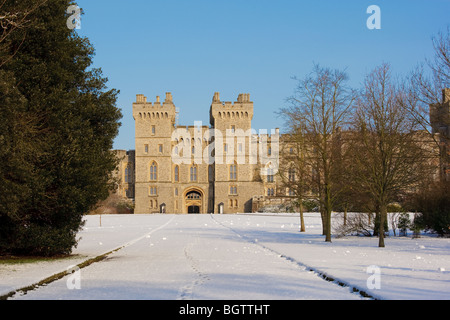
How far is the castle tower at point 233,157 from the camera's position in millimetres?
60250

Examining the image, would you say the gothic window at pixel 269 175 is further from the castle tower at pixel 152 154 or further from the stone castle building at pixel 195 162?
the castle tower at pixel 152 154

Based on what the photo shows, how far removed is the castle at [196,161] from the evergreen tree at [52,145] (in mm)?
45688

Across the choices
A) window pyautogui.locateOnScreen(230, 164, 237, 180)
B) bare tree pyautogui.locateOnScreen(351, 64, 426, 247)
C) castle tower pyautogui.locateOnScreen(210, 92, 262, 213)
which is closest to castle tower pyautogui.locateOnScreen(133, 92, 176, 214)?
castle tower pyautogui.locateOnScreen(210, 92, 262, 213)

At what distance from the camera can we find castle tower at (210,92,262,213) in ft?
198

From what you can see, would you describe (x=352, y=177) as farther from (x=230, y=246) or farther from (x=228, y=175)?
(x=228, y=175)

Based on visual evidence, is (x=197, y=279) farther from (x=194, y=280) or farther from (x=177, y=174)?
(x=177, y=174)

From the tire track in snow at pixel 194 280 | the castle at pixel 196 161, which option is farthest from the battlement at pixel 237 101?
the tire track in snow at pixel 194 280

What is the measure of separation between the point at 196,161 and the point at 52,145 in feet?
161

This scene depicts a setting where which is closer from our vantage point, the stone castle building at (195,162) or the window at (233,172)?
the stone castle building at (195,162)

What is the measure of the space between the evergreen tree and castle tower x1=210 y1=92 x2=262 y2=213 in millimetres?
45726

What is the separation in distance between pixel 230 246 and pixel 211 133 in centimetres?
4619

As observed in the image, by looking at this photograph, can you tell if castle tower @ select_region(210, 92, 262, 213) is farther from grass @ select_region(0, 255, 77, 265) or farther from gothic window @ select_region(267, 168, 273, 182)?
grass @ select_region(0, 255, 77, 265)

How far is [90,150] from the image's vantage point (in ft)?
46.0
